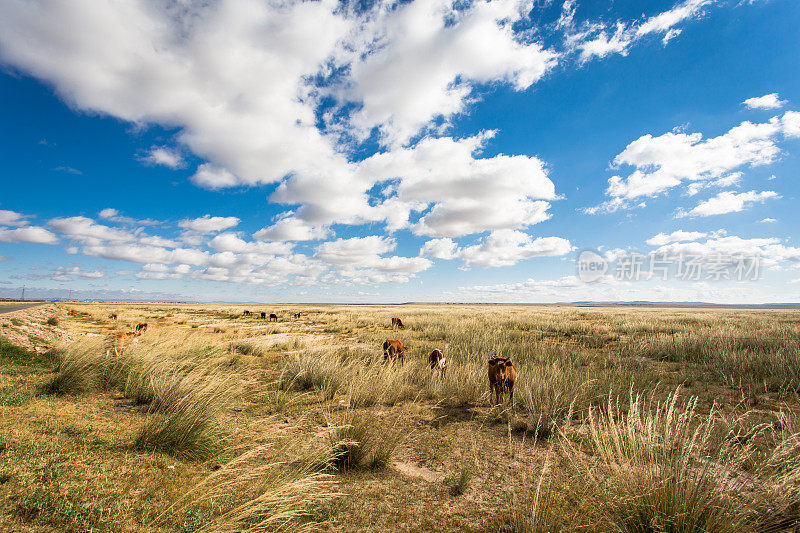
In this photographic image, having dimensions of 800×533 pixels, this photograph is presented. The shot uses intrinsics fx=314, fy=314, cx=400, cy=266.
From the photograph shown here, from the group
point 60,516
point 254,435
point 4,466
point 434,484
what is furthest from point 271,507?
point 4,466

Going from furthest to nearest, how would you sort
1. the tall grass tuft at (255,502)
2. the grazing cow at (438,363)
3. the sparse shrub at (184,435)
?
1. the grazing cow at (438,363)
2. the sparse shrub at (184,435)
3. the tall grass tuft at (255,502)

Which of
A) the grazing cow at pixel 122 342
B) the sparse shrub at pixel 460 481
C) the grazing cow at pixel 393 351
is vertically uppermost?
the grazing cow at pixel 122 342

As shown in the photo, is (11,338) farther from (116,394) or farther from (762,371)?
(762,371)

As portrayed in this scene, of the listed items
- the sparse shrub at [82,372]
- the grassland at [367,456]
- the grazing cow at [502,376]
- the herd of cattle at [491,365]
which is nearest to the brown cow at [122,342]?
the herd of cattle at [491,365]

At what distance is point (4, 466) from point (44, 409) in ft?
8.47

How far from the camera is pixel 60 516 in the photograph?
2574 millimetres

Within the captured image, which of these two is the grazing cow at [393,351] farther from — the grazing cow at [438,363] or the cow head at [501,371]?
the cow head at [501,371]

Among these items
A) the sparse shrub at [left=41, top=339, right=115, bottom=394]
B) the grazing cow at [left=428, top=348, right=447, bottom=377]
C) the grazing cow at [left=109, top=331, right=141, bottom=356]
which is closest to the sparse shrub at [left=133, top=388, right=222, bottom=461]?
the sparse shrub at [left=41, top=339, right=115, bottom=394]

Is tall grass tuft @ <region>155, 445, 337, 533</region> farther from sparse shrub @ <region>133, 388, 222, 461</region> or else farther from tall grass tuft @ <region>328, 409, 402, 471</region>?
sparse shrub @ <region>133, 388, 222, 461</region>

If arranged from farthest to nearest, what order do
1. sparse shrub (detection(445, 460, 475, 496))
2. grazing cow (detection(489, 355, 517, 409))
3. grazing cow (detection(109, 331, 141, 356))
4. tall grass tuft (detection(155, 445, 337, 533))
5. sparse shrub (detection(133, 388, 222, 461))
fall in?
1. grazing cow (detection(109, 331, 141, 356))
2. grazing cow (detection(489, 355, 517, 409))
3. sparse shrub (detection(133, 388, 222, 461))
4. sparse shrub (detection(445, 460, 475, 496))
5. tall grass tuft (detection(155, 445, 337, 533))

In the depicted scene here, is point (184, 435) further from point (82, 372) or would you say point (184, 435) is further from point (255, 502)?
point (82, 372)

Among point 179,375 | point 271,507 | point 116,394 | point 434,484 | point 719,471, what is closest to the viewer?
point 719,471

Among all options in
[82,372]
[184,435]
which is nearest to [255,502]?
[184,435]

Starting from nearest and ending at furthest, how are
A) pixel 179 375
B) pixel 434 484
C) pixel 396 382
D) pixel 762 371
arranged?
pixel 434 484 < pixel 179 375 < pixel 396 382 < pixel 762 371
